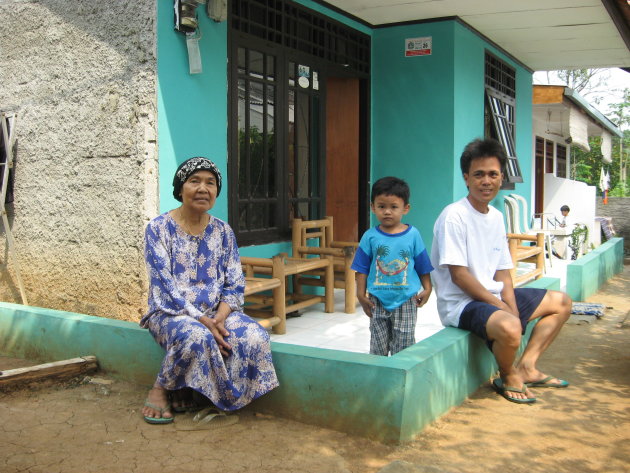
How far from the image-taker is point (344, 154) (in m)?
7.60

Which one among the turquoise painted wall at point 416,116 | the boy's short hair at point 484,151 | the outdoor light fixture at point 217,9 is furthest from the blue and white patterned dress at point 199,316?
the turquoise painted wall at point 416,116

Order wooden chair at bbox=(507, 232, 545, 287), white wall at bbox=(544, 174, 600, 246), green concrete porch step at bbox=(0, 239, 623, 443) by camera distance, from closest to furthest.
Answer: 1. green concrete porch step at bbox=(0, 239, 623, 443)
2. wooden chair at bbox=(507, 232, 545, 287)
3. white wall at bbox=(544, 174, 600, 246)

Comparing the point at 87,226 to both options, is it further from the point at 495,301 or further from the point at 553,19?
the point at 553,19

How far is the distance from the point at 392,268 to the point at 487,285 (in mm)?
591

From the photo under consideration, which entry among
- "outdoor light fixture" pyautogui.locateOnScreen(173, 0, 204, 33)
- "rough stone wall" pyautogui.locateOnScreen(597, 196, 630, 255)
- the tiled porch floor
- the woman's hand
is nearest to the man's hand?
the woman's hand

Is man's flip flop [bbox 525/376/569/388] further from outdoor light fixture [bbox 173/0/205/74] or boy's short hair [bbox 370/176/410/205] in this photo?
outdoor light fixture [bbox 173/0/205/74]

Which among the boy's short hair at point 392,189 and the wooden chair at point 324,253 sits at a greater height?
the boy's short hair at point 392,189

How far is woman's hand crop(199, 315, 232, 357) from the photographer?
333 cm

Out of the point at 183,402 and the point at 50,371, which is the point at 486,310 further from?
the point at 50,371

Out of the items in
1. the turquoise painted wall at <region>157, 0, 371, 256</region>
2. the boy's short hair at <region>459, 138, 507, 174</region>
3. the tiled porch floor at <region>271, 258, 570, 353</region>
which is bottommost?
the tiled porch floor at <region>271, 258, 570, 353</region>

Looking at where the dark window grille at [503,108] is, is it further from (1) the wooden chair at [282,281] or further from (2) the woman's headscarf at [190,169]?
(2) the woman's headscarf at [190,169]

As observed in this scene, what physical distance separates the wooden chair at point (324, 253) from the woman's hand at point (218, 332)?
103 inches

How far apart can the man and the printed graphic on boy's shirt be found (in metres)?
0.23

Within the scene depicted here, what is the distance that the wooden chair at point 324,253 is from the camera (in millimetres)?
6020
